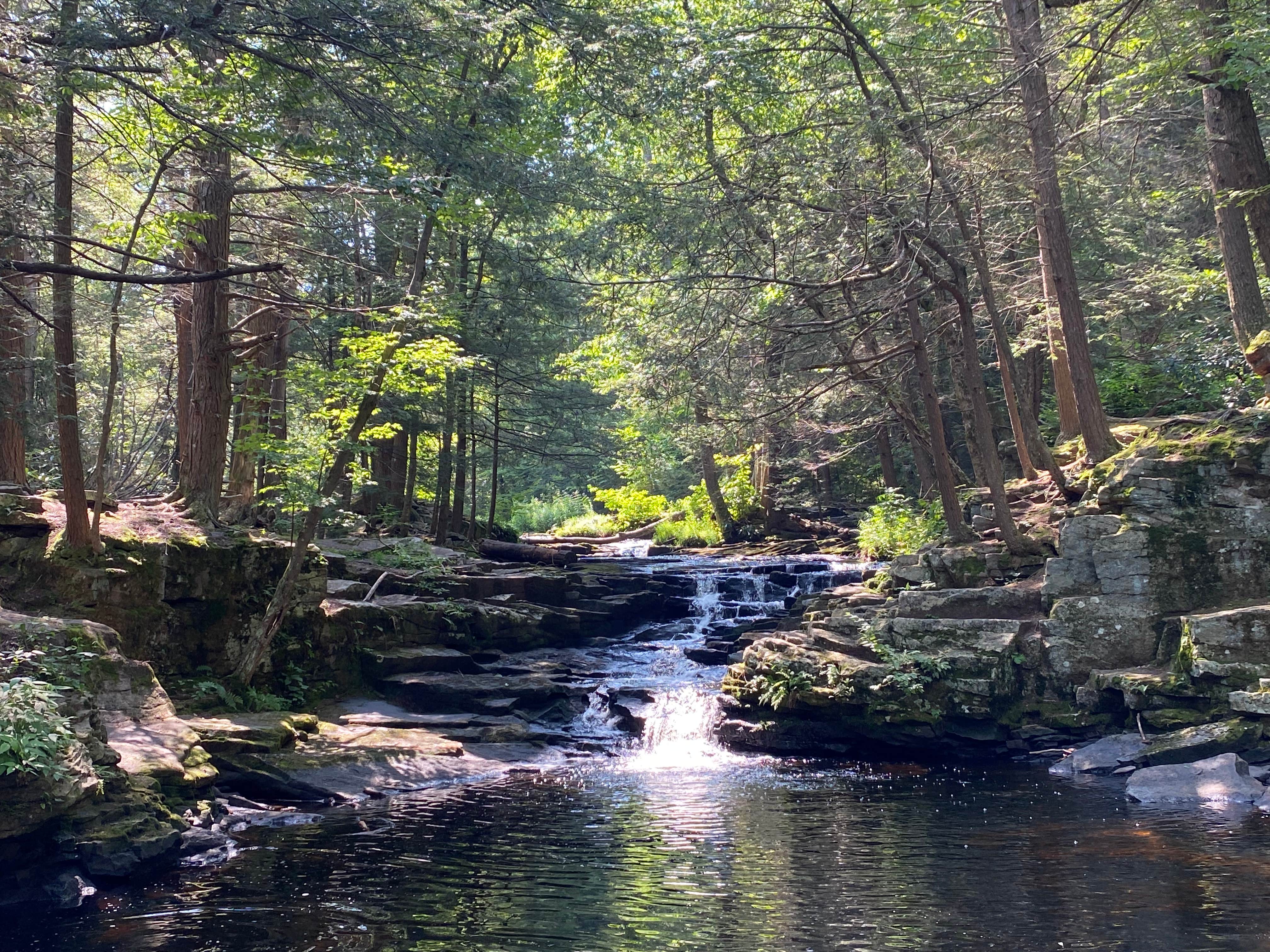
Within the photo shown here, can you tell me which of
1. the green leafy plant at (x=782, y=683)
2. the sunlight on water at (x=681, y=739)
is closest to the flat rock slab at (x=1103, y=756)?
the green leafy plant at (x=782, y=683)

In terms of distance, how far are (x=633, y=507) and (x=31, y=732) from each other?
82.7ft

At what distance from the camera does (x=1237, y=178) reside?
36.7 feet

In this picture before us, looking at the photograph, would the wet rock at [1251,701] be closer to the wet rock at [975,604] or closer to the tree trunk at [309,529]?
the wet rock at [975,604]

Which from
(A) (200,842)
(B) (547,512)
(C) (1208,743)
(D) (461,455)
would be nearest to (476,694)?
(A) (200,842)

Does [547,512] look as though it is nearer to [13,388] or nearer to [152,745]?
[13,388]

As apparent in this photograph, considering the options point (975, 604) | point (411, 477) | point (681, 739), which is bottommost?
point (681, 739)

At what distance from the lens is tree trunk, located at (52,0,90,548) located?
8.50m

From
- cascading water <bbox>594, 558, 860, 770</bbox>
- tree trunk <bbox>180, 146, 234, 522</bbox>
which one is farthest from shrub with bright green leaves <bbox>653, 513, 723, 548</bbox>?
tree trunk <bbox>180, 146, 234, 522</bbox>

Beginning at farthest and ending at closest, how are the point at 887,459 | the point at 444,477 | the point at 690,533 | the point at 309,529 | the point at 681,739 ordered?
the point at 690,533, the point at 887,459, the point at 444,477, the point at 681,739, the point at 309,529

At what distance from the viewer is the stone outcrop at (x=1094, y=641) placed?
991 cm

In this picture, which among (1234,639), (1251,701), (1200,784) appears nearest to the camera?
(1200,784)

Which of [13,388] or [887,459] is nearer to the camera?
[13,388]

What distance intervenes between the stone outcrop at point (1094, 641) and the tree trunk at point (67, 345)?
303 inches

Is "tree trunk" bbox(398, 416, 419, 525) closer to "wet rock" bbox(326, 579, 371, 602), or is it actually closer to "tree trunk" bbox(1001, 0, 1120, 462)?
"wet rock" bbox(326, 579, 371, 602)
